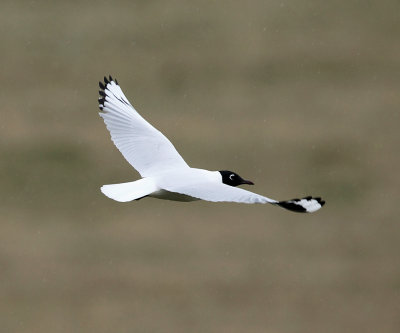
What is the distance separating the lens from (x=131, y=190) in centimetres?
447

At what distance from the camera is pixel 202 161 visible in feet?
40.0

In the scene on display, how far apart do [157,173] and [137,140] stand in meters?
0.38

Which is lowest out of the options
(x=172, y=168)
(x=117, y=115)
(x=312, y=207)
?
(x=312, y=207)

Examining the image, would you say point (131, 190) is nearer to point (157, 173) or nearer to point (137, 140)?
point (157, 173)

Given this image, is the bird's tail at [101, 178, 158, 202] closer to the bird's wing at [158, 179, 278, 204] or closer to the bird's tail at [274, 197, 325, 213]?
the bird's wing at [158, 179, 278, 204]

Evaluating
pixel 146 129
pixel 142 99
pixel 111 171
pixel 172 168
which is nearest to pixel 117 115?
pixel 146 129

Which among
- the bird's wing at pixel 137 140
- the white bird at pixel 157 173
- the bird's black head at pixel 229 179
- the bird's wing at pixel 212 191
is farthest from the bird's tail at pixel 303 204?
the bird's wing at pixel 137 140

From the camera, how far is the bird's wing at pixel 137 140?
4.88 m

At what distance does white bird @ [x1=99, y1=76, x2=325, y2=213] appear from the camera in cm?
407

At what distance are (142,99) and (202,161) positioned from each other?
5.30ft

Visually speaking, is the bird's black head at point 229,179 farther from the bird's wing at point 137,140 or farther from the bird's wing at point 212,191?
the bird's wing at point 212,191

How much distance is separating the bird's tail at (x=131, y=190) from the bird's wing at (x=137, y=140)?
0.71ft

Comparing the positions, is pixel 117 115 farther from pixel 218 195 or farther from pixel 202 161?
pixel 202 161

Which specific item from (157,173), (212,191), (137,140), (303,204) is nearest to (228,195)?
(212,191)
